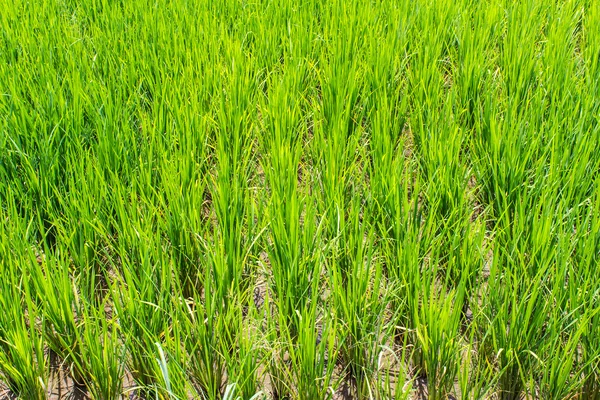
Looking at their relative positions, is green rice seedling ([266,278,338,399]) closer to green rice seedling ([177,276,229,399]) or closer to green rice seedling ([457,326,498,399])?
green rice seedling ([177,276,229,399])

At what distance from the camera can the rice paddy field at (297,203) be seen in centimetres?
140

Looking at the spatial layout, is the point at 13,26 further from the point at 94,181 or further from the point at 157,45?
the point at 94,181

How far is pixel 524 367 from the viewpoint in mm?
1391

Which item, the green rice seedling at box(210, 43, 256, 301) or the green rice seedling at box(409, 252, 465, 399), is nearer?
the green rice seedling at box(409, 252, 465, 399)

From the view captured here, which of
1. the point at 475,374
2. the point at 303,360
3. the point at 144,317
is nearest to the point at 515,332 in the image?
the point at 475,374

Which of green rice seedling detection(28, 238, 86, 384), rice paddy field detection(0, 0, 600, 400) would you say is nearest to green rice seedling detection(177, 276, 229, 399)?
rice paddy field detection(0, 0, 600, 400)

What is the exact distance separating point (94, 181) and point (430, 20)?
1.58 m

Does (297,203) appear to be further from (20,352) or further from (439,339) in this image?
(20,352)

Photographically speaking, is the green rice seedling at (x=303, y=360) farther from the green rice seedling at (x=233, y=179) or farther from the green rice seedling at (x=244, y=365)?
the green rice seedling at (x=233, y=179)

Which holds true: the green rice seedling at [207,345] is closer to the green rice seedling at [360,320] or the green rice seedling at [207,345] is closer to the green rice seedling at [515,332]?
the green rice seedling at [360,320]

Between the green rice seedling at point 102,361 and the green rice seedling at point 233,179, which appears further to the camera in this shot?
the green rice seedling at point 233,179

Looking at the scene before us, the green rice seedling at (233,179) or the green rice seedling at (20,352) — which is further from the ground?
the green rice seedling at (233,179)

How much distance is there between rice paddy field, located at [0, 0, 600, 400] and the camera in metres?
1.40

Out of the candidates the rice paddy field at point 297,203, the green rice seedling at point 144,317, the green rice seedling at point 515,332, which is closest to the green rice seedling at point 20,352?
the rice paddy field at point 297,203
